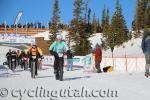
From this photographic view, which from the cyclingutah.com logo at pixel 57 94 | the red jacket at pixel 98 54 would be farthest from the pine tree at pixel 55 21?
the cyclingutah.com logo at pixel 57 94

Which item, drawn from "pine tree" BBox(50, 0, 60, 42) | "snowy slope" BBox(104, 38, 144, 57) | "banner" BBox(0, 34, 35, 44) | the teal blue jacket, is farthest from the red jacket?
"pine tree" BBox(50, 0, 60, 42)

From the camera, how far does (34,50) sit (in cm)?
1791

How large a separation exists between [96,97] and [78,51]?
75.1m

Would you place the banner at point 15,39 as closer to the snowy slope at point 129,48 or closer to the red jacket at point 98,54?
the snowy slope at point 129,48

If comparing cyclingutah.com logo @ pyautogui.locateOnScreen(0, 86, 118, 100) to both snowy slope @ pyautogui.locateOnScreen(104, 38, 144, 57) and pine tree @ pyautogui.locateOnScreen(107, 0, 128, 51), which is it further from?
pine tree @ pyautogui.locateOnScreen(107, 0, 128, 51)

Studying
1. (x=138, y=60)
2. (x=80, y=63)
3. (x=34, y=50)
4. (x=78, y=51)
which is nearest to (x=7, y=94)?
(x=34, y=50)

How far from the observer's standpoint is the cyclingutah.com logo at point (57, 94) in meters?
9.99

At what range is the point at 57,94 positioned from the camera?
10.5 metres

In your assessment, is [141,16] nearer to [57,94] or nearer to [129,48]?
[129,48]

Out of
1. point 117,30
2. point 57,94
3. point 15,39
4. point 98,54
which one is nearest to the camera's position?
point 57,94

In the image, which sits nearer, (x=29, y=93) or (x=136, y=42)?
(x=29, y=93)

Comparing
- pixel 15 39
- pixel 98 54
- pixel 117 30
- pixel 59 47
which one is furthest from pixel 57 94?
pixel 117 30

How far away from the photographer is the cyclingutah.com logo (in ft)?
32.8

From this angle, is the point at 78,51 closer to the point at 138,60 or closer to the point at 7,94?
the point at 138,60
